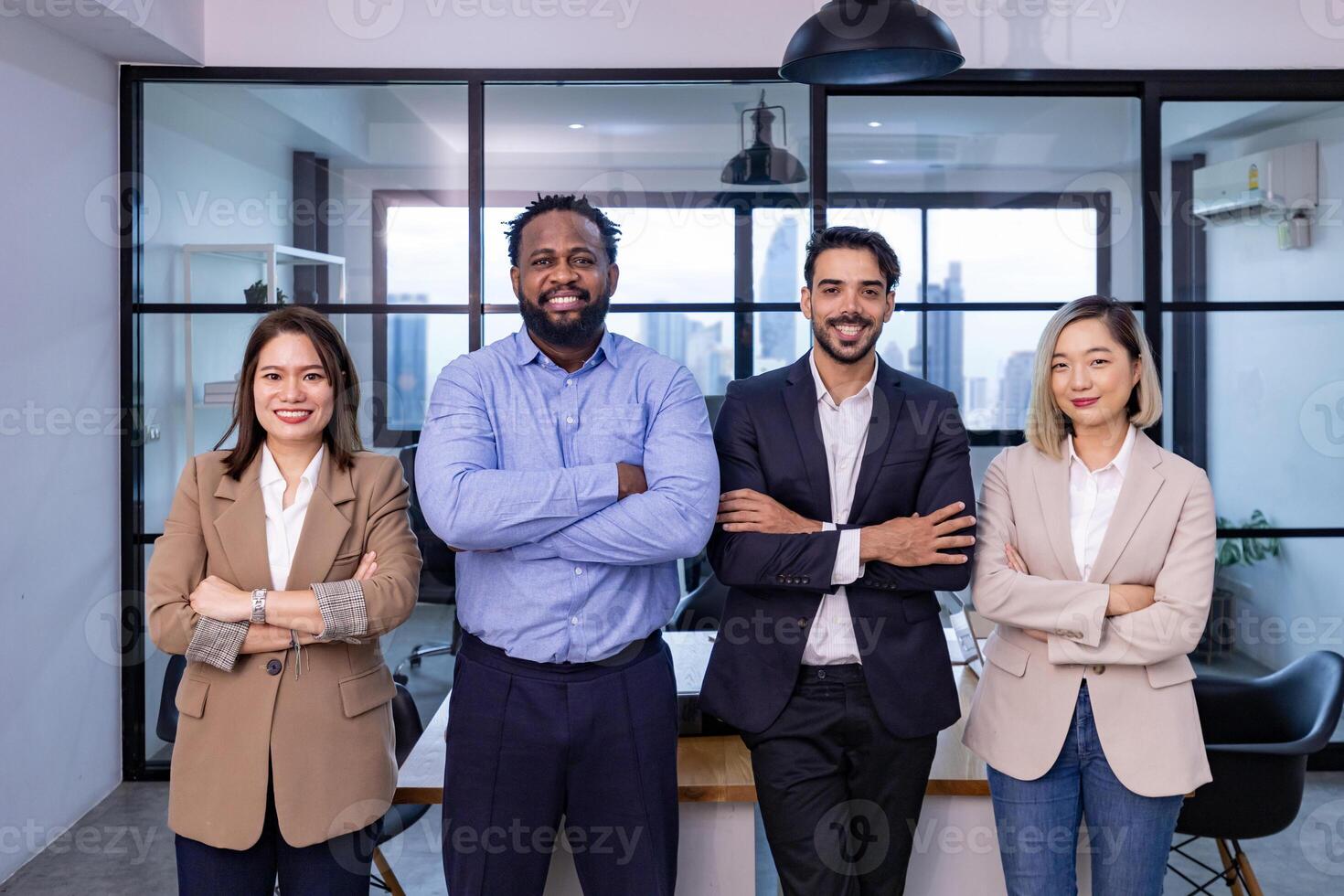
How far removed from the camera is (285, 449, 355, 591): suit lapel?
84.6 inches

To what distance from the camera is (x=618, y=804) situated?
7.00 feet

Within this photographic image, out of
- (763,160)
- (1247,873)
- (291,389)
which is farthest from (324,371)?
(1247,873)

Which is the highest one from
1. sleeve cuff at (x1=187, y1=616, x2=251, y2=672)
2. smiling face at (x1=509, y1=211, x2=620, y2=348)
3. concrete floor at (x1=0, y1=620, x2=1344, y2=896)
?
smiling face at (x1=509, y1=211, x2=620, y2=348)

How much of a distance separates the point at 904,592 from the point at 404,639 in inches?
117

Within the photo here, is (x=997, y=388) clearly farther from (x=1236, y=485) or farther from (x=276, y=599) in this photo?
(x=276, y=599)

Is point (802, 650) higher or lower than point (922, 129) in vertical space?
lower

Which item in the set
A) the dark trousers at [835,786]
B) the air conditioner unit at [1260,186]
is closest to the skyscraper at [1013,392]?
the air conditioner unit at [1260,186]

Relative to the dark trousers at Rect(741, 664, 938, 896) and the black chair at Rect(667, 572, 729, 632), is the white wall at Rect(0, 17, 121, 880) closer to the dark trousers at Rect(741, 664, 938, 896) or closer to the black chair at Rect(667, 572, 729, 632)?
the black chair at Rect(667, 572, 729, 632)

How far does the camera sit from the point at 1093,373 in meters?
2.26

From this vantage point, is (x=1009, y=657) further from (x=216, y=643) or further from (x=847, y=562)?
(x=216, y=643)

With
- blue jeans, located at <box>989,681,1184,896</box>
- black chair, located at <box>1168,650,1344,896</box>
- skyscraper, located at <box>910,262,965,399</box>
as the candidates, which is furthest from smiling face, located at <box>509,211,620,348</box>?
skyscraper, located at <box>910,262,965,399</box>

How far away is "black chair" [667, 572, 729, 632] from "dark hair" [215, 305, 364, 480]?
6.50 feet

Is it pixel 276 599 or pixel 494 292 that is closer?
pixel 276 599

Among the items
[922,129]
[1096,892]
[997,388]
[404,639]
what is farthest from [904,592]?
[404,639]
